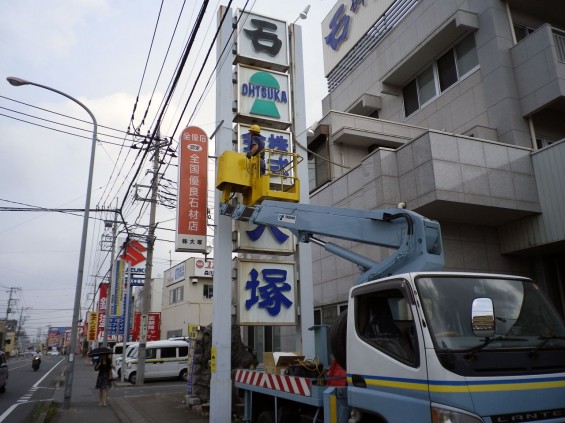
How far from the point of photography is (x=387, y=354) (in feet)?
14.4

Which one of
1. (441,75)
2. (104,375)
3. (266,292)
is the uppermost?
(441,75)

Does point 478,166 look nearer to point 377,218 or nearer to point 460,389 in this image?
point 377,218

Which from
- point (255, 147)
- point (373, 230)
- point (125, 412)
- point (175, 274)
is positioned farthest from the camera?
point (175, 274)

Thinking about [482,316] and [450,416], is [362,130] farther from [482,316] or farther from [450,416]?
[450,416]

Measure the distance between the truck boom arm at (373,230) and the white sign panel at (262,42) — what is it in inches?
216

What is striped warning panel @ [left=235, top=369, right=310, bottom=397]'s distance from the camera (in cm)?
554

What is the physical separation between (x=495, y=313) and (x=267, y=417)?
4010 millimetres

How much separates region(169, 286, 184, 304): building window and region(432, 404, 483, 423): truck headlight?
139ft

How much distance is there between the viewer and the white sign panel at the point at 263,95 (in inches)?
442

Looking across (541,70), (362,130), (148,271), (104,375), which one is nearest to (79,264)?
(104,375)

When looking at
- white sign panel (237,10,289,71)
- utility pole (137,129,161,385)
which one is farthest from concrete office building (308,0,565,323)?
utility pole (137,129,161,385)

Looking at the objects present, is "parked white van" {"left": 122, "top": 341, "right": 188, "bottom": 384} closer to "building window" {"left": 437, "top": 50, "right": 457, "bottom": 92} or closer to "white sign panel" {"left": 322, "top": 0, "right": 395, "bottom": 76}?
"white sign panel" {"left": 322, "top": 0, "right": 395, "bottom": 76}

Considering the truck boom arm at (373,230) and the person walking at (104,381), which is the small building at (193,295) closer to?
the person walking at (104,381)

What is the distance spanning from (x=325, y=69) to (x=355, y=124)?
886 cm
